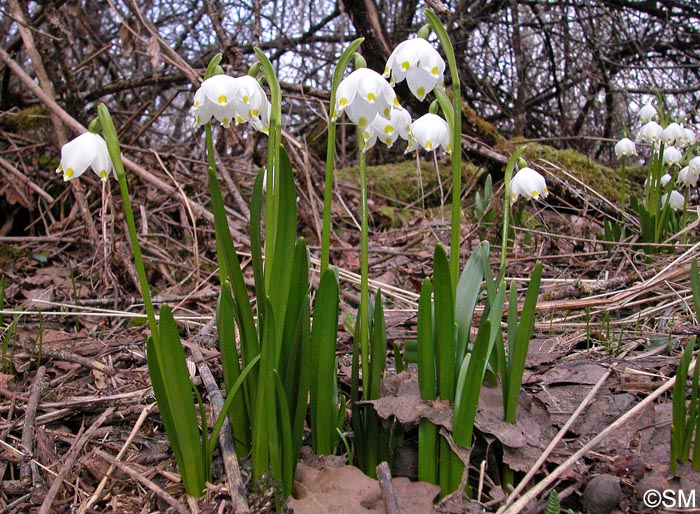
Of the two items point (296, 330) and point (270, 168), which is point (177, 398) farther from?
point (270, 168)

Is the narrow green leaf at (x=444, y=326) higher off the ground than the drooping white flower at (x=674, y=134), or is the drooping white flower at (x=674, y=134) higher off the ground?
the drooping white flower at (x=674, y=134)

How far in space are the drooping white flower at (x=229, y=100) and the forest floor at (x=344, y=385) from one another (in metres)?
0.68

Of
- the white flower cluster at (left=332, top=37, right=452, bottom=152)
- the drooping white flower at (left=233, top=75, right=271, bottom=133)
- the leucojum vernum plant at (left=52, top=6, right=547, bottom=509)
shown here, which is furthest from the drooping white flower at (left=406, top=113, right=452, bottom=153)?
the drooping white flower at (left=233, top=75, right=271, bottom=133)

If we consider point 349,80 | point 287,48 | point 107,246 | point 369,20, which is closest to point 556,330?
point 349,80

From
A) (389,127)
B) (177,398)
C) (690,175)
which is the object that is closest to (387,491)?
(177,398)

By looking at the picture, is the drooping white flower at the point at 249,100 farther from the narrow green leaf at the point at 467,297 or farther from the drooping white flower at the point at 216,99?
the narrow green leaf at the point at 467,297

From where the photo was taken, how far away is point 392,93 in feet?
4.17

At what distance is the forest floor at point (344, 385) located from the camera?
129 cm

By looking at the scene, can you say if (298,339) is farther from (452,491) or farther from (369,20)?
(369,20)

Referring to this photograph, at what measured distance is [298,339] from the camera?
1323 mm

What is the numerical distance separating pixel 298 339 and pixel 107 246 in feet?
6.04

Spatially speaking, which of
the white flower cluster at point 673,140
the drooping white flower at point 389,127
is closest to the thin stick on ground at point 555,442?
the drooping white flower at point 389,127

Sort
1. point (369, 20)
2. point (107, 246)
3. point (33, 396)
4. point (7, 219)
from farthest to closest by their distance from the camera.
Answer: point (369, 20), point (7, 219), point (107, 246), point (33, 396)

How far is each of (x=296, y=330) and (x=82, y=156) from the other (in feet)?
1.90
